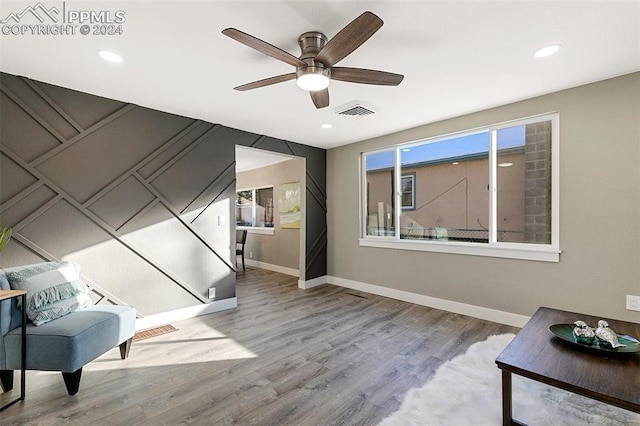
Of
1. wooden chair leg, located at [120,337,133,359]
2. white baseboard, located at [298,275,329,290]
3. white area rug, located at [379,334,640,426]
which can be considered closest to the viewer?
white area rug, located at [379,334,640,426]

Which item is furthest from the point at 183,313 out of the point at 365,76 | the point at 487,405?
the point at 365,76

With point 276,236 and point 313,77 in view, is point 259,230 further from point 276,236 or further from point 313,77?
point 313,77

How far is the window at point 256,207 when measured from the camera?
6834 mm

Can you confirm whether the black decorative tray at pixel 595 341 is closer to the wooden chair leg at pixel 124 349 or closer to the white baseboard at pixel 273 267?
the wooden chair leg at pixel 124 349

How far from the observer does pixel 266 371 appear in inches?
92.5

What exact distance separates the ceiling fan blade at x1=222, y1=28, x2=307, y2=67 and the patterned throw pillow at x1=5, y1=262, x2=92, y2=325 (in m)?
2.26

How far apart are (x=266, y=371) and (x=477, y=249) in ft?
A: 9.15

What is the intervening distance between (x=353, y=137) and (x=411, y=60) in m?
2.32

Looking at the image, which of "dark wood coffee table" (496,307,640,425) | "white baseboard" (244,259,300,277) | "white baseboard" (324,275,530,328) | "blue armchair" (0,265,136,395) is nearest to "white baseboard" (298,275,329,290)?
"white baseboard" (324,275,530,328)

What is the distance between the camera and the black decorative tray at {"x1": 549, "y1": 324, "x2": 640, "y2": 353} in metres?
1.65

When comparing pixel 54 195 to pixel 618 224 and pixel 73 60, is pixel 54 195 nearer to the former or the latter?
pixel 73 60

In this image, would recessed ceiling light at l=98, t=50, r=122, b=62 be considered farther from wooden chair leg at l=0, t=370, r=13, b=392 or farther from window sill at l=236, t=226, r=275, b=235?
window sill at l=236, t=226, r=275, b=235

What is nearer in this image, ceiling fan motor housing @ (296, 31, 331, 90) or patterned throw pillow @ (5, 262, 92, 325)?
ceiling fan motor housing @ (296, 31, 331, 90)

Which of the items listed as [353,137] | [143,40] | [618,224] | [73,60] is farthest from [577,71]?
[73,60]
